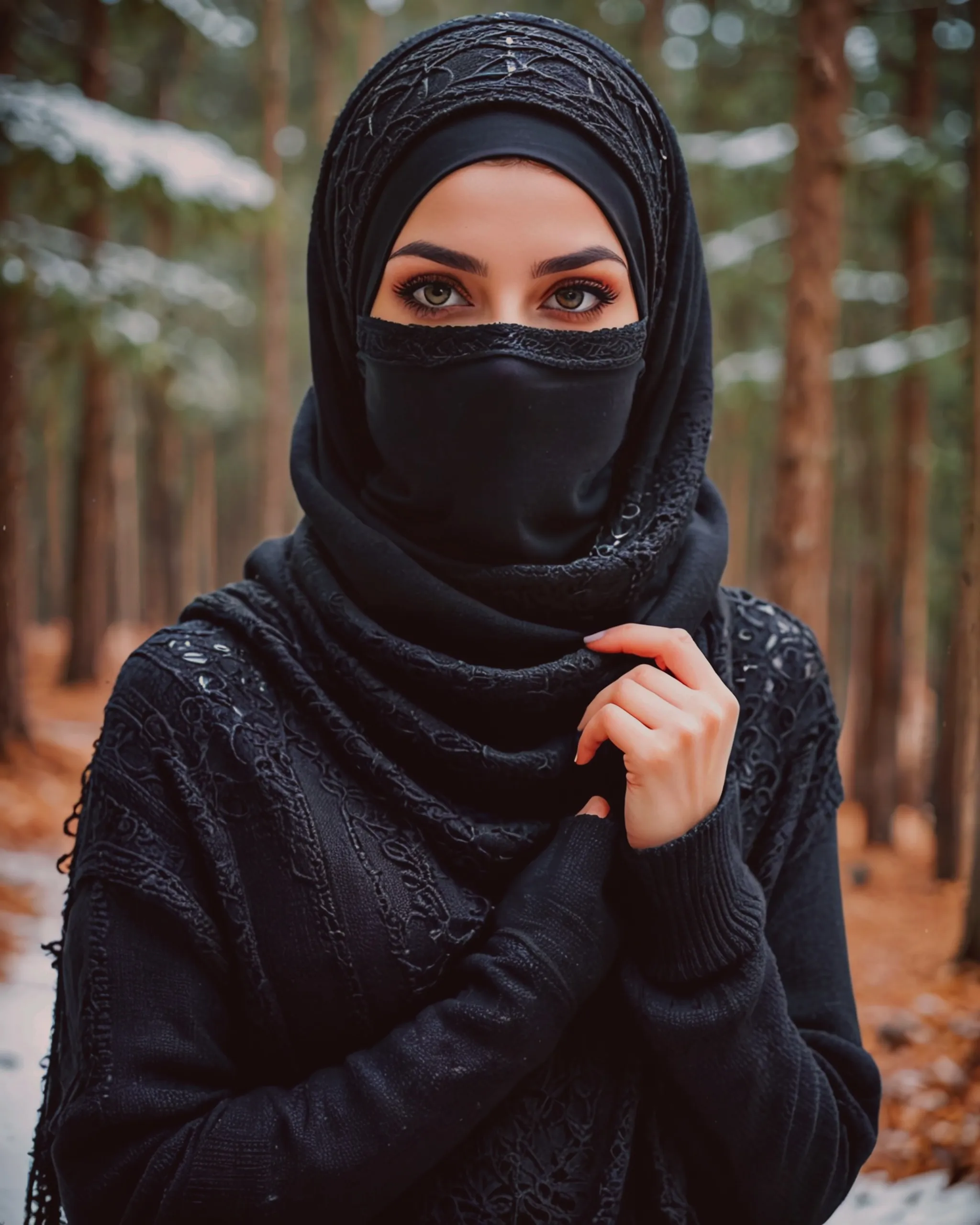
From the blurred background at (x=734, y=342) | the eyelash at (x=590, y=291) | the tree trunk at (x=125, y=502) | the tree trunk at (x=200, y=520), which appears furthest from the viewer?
the tree trunk at (x=200, y=520)

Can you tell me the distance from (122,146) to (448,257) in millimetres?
5585

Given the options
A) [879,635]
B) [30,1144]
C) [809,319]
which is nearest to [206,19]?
[809,319]

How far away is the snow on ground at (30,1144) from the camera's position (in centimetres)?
346

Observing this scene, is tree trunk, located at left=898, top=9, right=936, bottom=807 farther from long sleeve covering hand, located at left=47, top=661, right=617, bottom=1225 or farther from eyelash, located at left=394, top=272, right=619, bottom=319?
long sleeve covering hand, located at left=47, top=661, right=617, bottom=1225

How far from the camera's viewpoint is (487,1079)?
1.23m

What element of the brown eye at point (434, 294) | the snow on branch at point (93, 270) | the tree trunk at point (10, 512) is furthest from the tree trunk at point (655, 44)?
the brown eye at point (434, 294)

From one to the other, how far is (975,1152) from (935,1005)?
1.43m

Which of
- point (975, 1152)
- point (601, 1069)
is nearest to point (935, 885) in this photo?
point (975, 1152)

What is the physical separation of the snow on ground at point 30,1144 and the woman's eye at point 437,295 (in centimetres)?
278

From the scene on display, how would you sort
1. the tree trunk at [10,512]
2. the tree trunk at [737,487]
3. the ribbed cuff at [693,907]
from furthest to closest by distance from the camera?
1. the tree trunk at [737,487]
2. the tree trunk at [10,512]
3. the ribbed cuff at [693,907]

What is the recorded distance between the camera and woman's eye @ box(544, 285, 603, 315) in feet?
4.66

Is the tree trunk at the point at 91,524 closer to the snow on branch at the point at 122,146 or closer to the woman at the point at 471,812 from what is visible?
the snow on branch at the point at 122,146

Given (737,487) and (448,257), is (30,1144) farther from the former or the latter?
(737,487)

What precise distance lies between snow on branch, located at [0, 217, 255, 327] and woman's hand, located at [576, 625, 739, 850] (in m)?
6.35
